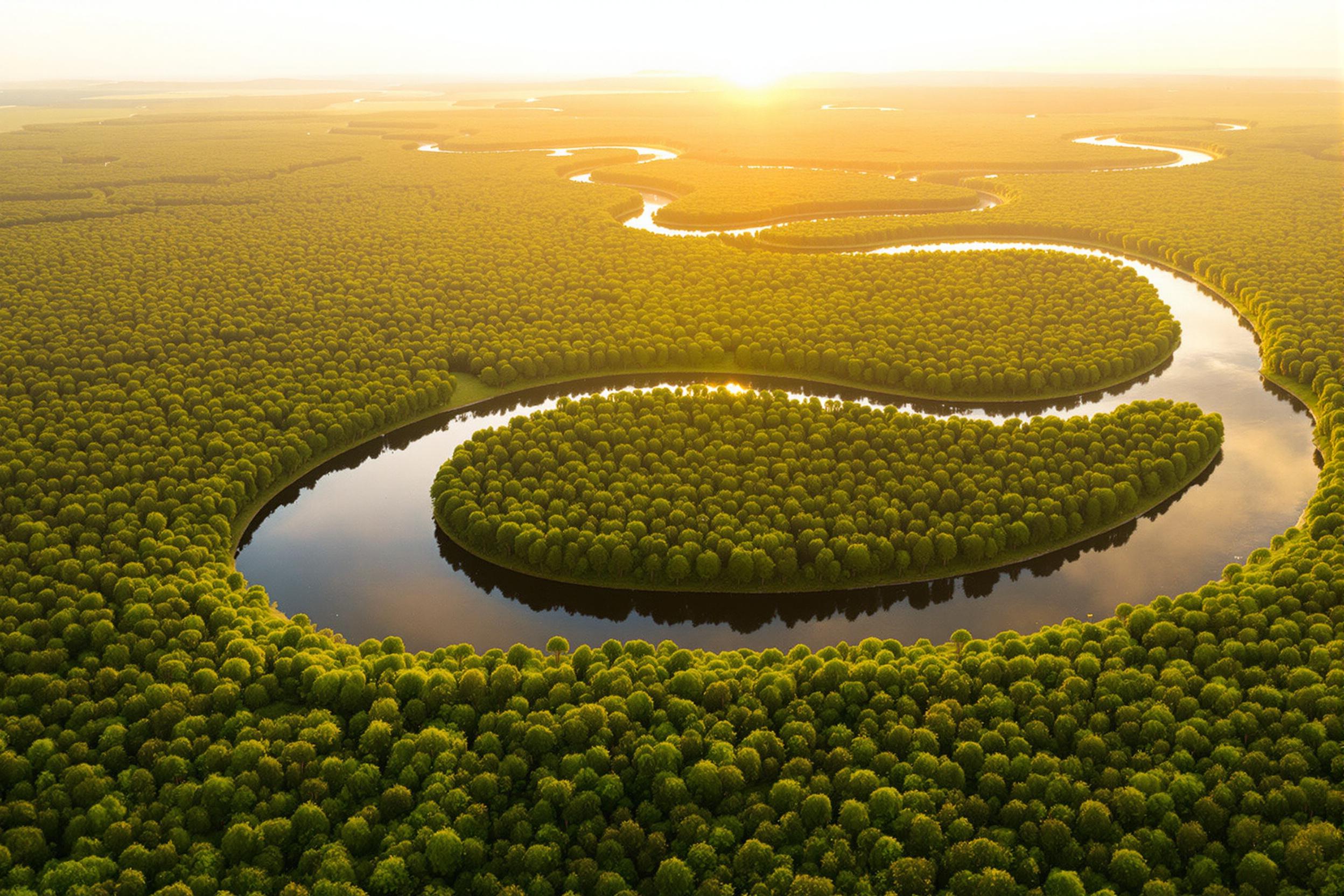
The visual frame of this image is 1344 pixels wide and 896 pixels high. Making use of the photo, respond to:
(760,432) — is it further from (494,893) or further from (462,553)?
(494,893)

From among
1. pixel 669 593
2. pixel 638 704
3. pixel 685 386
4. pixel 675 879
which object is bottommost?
pixel 675 879

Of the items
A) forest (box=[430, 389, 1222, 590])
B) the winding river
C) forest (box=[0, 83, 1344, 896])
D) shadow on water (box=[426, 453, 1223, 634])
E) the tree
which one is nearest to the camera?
the tree

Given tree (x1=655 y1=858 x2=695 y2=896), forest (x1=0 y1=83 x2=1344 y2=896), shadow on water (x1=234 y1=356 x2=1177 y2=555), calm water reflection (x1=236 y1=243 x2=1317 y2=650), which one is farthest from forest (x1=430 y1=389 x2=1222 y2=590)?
tree (x1=655 y1=858 x2=695 y2=896)

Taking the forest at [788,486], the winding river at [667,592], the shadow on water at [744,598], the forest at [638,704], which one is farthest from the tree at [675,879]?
the forest at [788,486]

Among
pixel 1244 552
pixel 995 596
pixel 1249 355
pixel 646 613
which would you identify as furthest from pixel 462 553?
pixel 1249 355

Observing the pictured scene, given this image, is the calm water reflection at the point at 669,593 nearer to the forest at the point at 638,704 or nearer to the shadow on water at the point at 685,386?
the shadow on water at the point at 685,386

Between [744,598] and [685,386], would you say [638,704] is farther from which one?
[685,386]

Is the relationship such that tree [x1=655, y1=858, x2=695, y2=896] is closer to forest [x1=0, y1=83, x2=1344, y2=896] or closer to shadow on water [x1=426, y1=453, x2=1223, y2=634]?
forest [x1=0, y1=83, x2=1344, y2=896]

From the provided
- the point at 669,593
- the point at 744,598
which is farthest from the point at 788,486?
the point at 669,593
